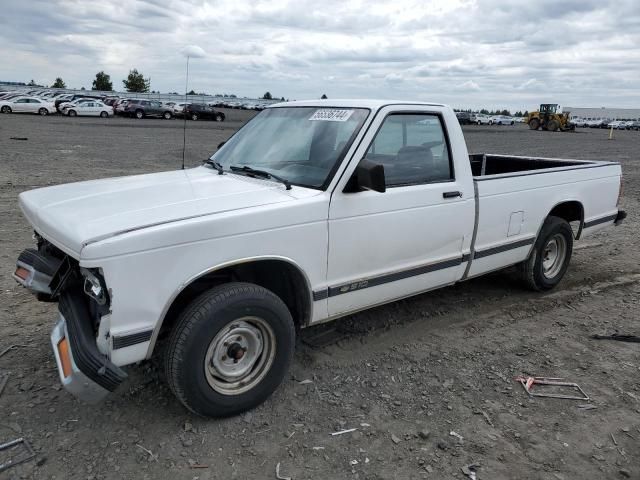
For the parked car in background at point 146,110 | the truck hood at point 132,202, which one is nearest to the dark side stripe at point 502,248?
the truck hood at point 132,202

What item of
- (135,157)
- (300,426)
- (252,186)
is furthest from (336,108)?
(135,157)

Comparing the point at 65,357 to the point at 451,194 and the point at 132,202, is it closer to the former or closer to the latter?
the point at 132,202

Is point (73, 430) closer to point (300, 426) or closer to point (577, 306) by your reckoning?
point (300, 426)

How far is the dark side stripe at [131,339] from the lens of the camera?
9.20 feet

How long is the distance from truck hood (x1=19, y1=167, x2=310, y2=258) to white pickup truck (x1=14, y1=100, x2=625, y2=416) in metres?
0.01

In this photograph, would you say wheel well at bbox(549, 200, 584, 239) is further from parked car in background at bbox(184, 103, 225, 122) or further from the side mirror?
parked car in background at bbox(184, 103, 225, 122)

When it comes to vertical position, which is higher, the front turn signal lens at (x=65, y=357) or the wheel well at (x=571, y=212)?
the wheel well at (x=571, y=212)

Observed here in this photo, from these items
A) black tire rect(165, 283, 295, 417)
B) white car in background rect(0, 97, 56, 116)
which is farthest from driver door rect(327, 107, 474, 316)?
white car in background rect(0, 97, 56, 116)

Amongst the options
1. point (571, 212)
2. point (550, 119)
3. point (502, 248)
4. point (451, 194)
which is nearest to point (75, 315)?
point (451, 194)

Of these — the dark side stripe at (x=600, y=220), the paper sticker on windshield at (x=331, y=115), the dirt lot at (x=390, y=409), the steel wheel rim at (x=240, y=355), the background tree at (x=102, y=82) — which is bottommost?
the dirt lot at (x=390, y=409)

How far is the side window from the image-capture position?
404 cm

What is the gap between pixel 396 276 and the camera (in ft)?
13.4

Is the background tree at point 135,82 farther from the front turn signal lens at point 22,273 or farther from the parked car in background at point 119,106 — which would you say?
the front turn signal lens at point 22,273

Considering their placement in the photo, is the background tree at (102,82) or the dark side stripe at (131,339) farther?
the background tree at (102,82)
